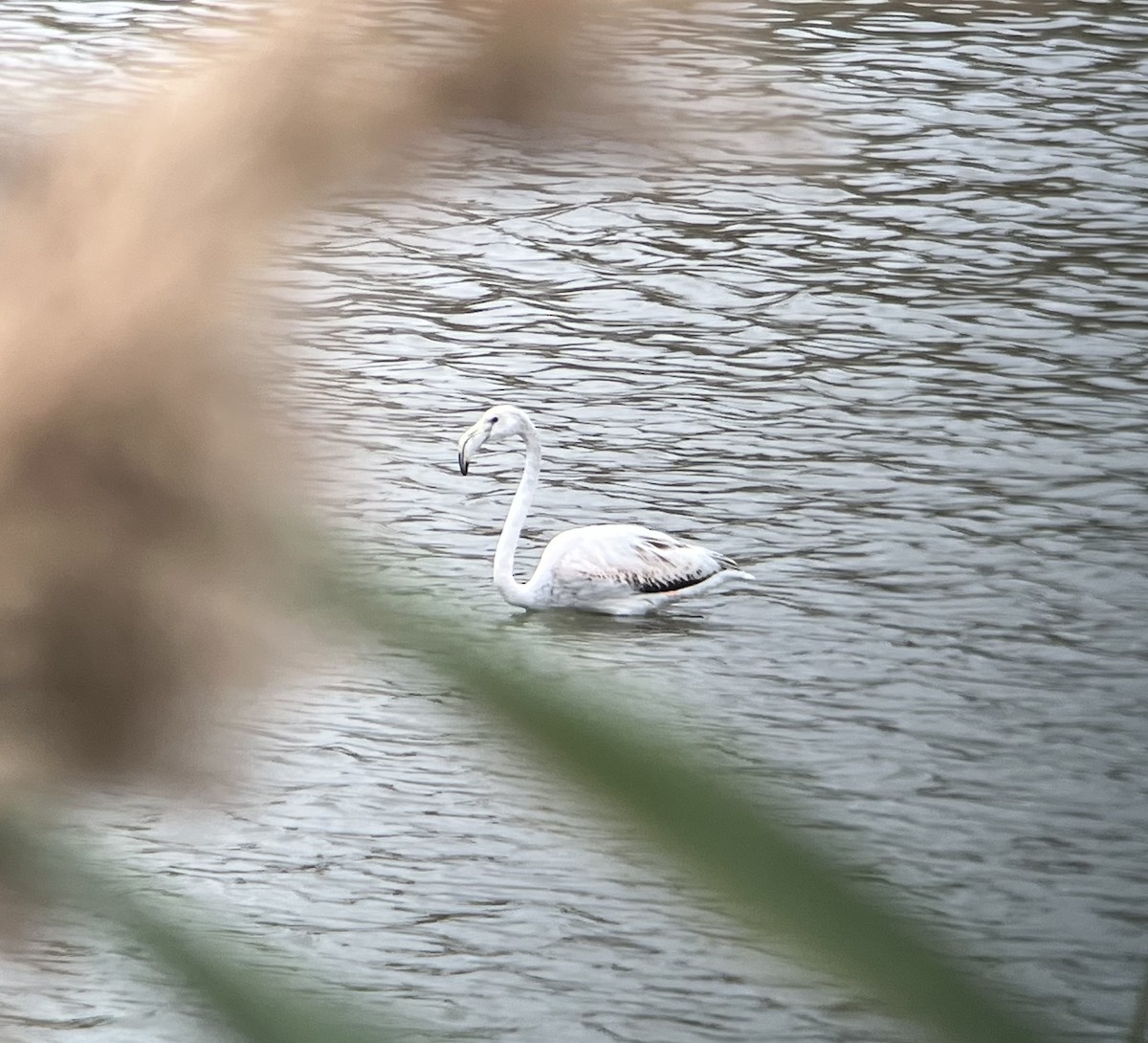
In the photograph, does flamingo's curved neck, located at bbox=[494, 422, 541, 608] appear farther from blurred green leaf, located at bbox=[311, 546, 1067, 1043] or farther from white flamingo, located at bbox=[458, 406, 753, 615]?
blurred green leaf, located at bbox=[311, 546, 1067, 1043]

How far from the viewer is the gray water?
340 mm

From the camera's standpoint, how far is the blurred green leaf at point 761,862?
0.54ft

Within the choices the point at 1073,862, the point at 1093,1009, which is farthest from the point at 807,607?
the point at 1093,1009

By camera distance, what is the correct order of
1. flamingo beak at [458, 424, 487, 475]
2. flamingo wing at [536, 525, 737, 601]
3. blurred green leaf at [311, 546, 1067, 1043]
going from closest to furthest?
1. blurred green leaf at [311, 546, 1067, 1043]
2. flamingo wing at [536, 525, 737, 601]
3. flamingo beak at [458, 424, 487, 475]

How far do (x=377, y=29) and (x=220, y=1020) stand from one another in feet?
0.37

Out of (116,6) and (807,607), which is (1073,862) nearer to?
(807,607)

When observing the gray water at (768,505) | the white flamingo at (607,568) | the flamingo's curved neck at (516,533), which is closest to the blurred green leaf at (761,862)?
the gray water at (768,505)

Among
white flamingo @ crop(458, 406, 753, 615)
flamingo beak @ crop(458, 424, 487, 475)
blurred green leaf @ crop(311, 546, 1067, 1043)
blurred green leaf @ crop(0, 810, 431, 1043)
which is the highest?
blurred green leaf @ crop(311, 546, 1067, 1043)

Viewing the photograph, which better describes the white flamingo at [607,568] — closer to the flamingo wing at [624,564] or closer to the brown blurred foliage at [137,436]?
the flamingo wing at [624,564]

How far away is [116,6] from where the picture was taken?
0.84 meters

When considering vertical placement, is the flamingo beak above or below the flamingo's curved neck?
above

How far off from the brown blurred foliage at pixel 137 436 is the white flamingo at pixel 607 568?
5148 mm

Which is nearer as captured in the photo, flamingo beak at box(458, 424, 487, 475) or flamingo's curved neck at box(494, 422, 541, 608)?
flamingo's curved neck at box(494, 422, 541, 608)

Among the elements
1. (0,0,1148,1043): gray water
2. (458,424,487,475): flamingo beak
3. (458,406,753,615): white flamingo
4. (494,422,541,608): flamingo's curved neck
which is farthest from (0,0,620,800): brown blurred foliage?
(458,424,487,475): flamingo beak
